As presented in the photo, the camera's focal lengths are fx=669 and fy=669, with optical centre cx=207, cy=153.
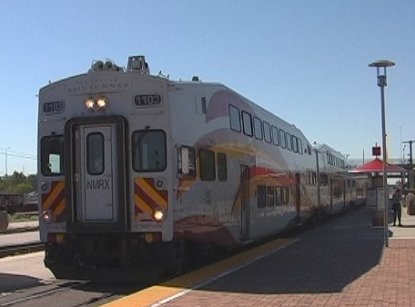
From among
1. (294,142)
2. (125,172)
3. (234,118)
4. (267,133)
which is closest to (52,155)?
(125,172)

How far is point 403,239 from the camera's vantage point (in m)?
19.4

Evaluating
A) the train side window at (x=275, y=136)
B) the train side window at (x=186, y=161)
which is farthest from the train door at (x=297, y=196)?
the train side window at (x=186, y=161)

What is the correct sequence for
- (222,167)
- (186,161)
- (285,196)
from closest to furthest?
(186,161) < (222,167) < (285,196)

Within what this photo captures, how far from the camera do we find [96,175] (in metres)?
12.5

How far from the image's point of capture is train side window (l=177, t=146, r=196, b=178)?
41.0 feet

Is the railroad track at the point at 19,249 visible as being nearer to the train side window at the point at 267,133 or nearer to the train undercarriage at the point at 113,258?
the train undercarriage at the point at 113,258

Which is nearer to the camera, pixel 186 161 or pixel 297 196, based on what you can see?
pixel 186 161

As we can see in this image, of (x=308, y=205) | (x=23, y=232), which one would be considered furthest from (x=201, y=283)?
(x=23, y=232)

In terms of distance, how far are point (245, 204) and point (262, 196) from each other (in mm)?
1983

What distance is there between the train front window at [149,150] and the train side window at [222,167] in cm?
272

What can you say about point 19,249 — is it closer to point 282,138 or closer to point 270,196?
point 270,196

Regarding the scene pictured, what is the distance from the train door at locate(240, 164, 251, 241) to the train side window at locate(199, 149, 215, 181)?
251 centimetres

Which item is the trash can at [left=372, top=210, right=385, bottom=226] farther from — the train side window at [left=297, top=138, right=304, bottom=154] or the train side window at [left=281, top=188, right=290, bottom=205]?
the train side window at [left=281, top=188, right=290, bottom=205]

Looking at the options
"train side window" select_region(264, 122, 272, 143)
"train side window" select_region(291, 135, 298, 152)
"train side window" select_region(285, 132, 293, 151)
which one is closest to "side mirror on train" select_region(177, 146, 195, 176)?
"train side window" select_region(264, 122, 272, 143)
